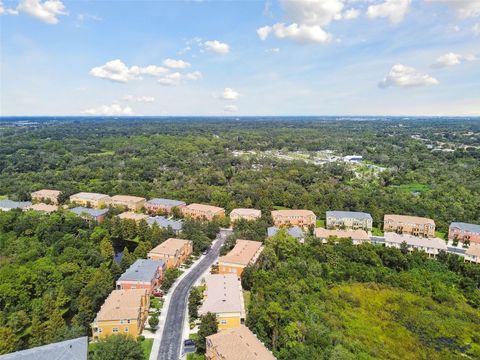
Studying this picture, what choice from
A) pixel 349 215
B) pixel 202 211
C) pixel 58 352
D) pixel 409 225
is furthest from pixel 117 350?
pixel 409 225

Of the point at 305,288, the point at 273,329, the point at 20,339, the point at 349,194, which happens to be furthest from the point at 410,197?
the point at 20,339

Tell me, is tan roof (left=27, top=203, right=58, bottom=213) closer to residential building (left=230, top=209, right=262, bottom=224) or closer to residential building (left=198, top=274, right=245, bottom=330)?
residential building (left=230, top=209, right=262, bottom=224)

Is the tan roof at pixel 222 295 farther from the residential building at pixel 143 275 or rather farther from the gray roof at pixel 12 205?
the gray roof at pixel 12 205

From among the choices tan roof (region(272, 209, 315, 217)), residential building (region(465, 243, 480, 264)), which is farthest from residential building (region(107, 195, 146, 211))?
residential building (region(465, 243, 480, 264))

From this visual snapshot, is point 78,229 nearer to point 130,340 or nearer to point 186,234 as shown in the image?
point 186,234

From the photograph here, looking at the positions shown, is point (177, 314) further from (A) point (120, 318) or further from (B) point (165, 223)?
(B) point (165, 223)

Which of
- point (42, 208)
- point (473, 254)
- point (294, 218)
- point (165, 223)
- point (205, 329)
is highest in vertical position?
point (42, 208)

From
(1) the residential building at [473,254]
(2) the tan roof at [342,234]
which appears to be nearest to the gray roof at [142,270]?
(2) the tan roof at [342,234]
